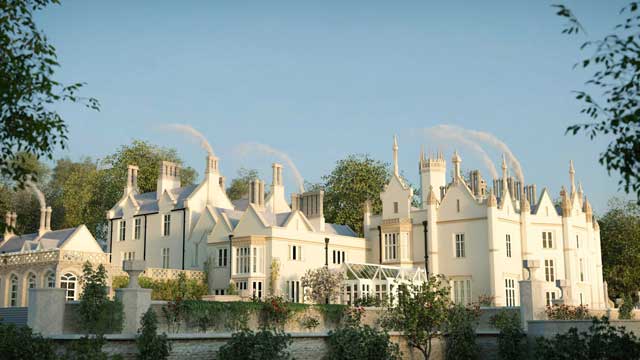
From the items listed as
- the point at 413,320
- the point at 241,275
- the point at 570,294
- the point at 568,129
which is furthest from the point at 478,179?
the point at 568,129

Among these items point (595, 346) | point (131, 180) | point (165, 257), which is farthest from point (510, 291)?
point (131, 180)

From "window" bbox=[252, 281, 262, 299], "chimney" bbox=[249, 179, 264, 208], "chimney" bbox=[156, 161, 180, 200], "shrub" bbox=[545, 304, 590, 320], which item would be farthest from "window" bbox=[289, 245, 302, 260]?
"shrub" bbox=[545, 304, 590, 320]

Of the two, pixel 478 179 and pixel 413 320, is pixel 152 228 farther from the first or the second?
pixel 413 320

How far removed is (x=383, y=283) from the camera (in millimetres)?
42375

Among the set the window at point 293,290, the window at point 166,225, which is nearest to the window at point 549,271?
the window at point 293,290

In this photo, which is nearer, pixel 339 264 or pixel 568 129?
pixel 568 129

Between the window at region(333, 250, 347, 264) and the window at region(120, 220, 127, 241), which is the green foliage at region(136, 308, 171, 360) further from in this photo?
the window at region(120, 220, 127, 241)

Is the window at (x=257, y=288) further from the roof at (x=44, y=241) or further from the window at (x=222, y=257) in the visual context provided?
the roof at (x=44, y=241)

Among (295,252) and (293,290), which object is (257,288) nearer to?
(293,290)

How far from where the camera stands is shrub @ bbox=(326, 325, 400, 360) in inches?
915

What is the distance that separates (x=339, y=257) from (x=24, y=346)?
1184 inches

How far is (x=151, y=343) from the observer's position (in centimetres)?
1942

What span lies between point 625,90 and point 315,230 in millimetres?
34409

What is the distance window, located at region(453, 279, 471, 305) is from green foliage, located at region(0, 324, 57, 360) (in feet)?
96.2
